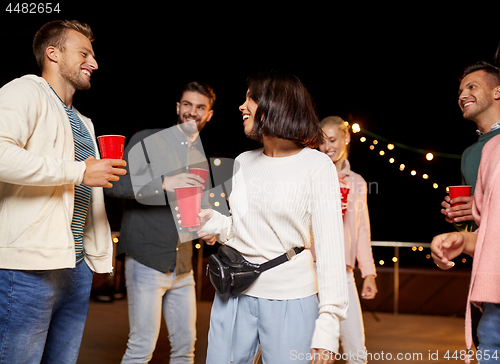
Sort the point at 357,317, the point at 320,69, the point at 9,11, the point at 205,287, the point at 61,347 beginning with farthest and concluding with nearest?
the point at 320,69, the point at 205,287, the point at 9,11, the point at 357,317, the point at 61,347

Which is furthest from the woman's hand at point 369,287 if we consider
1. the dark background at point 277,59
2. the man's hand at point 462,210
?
the dark background at point 277,59

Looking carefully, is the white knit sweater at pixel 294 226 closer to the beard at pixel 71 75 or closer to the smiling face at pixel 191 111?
the beard at pixel 71 75

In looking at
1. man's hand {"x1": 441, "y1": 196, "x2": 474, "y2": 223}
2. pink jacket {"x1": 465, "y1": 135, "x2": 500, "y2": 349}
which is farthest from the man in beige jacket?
man's hand {"x1": 441, "y1": 196, "x2": 474, "y2": 223}

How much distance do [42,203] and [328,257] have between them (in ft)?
3.27

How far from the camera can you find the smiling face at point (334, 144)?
104 inches

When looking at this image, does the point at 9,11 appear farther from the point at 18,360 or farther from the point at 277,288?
the point at 277,288

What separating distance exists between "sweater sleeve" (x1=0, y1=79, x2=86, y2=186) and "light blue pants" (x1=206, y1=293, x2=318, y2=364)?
2.21ft

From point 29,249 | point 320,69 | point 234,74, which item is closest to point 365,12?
point 320,69

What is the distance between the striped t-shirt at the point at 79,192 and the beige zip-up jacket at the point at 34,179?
0.11m

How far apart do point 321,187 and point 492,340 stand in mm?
656

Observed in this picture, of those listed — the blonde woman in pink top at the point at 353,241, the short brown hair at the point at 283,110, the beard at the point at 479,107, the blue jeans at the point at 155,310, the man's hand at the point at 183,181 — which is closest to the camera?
the short brown hair at the point at 283,110

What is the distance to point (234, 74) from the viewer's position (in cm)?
555

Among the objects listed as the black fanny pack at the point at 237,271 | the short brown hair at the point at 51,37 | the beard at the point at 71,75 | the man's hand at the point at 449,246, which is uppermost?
the short brown hair at the point at 51,37

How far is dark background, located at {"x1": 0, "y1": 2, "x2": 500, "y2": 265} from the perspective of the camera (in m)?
4.34
